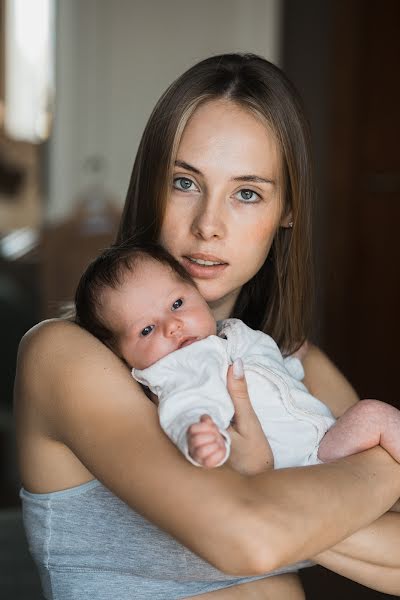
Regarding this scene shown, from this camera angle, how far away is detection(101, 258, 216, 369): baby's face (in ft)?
4.29

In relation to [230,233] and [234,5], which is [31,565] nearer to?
[230,233]

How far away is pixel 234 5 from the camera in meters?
4.89

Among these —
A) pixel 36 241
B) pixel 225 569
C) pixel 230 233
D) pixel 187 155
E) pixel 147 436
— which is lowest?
pixel 36 241

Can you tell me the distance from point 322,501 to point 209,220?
1.62ft

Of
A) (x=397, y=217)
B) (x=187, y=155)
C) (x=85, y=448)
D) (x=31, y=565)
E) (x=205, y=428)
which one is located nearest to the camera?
(x=205, y=428)

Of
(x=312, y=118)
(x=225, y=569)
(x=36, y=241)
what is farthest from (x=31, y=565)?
(x=312, y=118)

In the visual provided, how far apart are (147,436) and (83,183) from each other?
12.4 feet

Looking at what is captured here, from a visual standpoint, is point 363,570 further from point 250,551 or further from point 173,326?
point 173,326

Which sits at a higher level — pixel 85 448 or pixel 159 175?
pixel 159 175

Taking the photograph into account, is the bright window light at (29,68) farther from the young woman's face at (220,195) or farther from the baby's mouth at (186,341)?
the baby's mouth at (186,341)

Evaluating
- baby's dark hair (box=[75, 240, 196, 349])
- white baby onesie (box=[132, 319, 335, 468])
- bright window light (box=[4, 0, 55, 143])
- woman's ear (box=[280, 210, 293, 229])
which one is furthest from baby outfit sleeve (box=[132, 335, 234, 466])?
bright window light (box=[4, 0, 55, 143])

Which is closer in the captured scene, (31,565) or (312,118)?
(31,565)

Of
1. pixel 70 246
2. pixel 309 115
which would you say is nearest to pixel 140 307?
pixel 70 246

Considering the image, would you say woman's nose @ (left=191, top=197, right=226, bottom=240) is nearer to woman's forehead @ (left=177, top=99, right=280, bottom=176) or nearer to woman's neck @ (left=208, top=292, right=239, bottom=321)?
woman's forehead @ (left=177, top=99, right=280, bottom=176)
